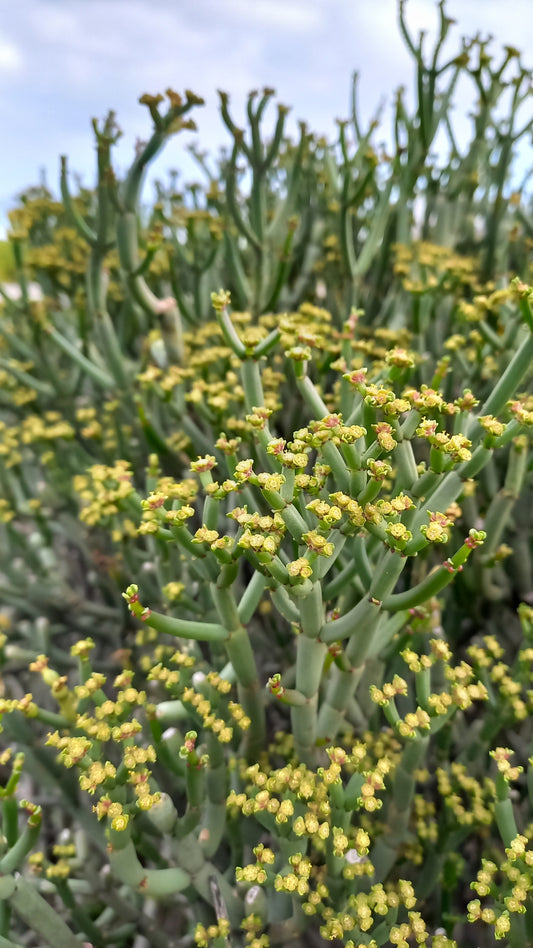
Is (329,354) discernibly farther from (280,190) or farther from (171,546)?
(280,190)

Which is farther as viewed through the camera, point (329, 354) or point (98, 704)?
point (329, 354)

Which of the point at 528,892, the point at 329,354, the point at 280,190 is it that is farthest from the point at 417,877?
the point at 280,190

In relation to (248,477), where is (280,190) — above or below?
above

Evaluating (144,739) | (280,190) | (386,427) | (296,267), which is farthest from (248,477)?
(280,190)

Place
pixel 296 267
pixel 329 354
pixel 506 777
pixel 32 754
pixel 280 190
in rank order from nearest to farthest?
pixel 506 777 < pixel 32 754 < pixel 329 354 < pixel 296 267 < pixel 280 190

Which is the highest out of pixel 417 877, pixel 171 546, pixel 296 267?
pixel 296 267

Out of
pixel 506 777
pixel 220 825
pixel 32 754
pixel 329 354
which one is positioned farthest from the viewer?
pixel 329 354
